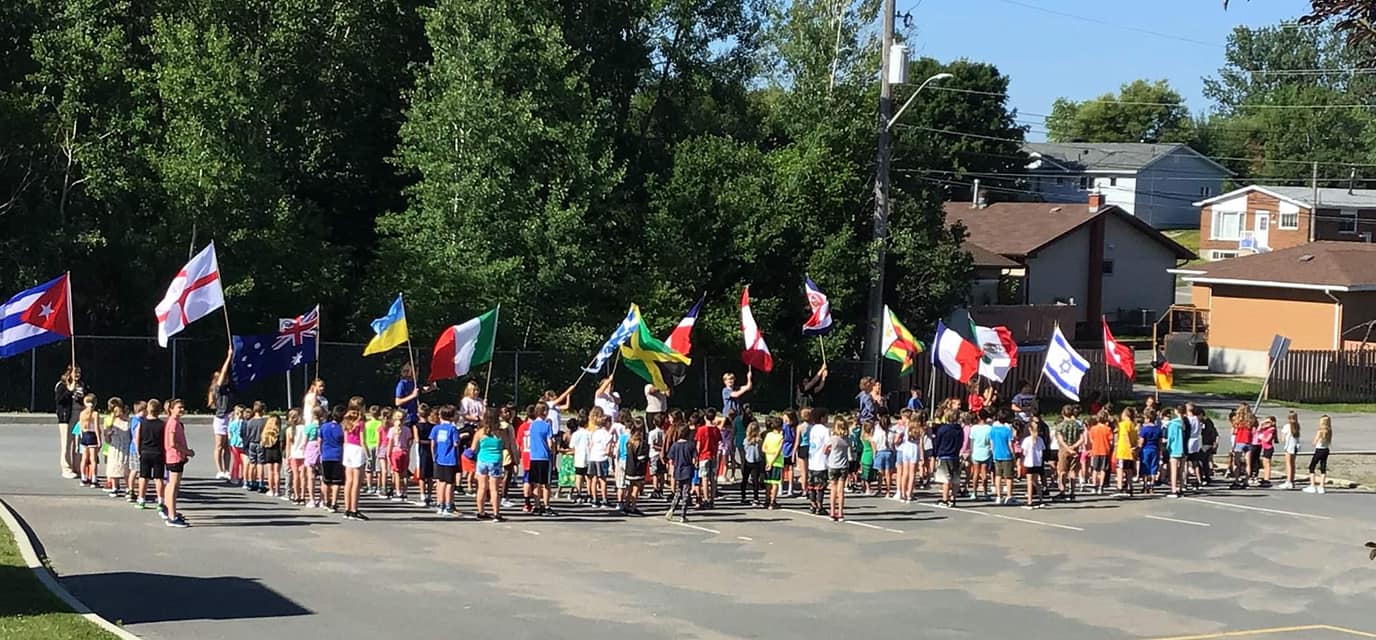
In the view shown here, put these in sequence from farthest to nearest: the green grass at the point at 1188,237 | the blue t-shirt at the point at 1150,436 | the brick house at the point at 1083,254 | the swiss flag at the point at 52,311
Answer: the green grass at the point at 1188,237, the brick house at the point at 1083,254, the blue t-shirt at the point at 1150,436, the swiss flag at the point at 52,311

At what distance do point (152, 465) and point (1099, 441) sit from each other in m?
15.6

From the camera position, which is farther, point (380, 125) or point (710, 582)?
point (380, 125)

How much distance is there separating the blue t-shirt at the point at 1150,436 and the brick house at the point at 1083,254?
1250 inches

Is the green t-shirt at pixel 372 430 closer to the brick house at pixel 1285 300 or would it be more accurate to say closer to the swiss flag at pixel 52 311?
the swiss flag at pixel 52 311

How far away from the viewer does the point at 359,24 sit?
38281 millimetres

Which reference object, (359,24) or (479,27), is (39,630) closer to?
(479,27)

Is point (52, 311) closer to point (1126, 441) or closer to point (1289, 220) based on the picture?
point (1126, 441)

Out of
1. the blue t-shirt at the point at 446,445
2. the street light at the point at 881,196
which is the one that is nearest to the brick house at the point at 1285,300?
the street light at the point at 881,196

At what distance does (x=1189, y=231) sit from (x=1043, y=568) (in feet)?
307

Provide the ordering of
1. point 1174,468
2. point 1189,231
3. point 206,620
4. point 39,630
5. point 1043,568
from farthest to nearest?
point 1189,231 < point 1174,468 < point 1043,568 < point 206,620 < point 39,630

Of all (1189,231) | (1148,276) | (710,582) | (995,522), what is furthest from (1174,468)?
(1189,231)

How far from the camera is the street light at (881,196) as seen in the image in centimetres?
3459

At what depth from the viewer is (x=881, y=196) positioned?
117 feet

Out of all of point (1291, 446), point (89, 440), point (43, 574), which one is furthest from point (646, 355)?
point (1291, 446)
